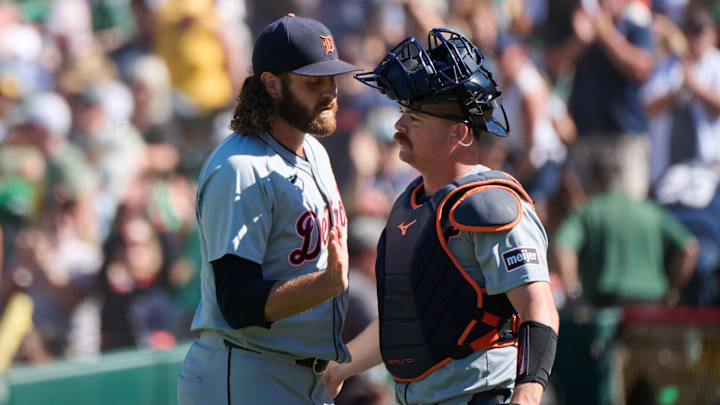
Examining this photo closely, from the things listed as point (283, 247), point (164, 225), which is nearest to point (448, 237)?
point (283, 247)

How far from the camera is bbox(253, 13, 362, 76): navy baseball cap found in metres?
3.04

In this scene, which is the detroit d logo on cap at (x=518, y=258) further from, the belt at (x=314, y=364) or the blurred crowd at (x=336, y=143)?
the blurred crowd at (x=336, y=143)

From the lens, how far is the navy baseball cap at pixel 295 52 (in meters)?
3.04

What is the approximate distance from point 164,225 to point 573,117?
11.5 feet

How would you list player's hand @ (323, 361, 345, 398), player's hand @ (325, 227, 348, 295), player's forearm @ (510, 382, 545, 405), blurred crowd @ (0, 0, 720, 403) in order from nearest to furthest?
player's forearm @ (510, 382, 545, 405), player's hand @ (325, 227, 348, 295), player's hand @ (323, 361, 345, 398), blurred crowd @ (0, 0, 720, 403)

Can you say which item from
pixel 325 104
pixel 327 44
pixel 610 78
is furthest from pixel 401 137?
pixel 610 78

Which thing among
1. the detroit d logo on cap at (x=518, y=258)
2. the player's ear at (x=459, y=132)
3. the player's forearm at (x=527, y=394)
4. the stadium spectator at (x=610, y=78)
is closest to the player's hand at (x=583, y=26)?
the stadium spectator at (x=610, y=78)

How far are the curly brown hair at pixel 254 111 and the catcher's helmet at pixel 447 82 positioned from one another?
0.37m

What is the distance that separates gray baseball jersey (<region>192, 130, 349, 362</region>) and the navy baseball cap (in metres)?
0.24

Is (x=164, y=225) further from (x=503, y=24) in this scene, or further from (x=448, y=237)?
(x=448, y=237)

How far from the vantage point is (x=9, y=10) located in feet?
21.1

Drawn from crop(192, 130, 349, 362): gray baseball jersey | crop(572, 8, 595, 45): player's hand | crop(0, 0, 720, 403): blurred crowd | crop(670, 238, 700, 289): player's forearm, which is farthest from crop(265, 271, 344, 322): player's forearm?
crop(572, 8, 595, 45): player's hand

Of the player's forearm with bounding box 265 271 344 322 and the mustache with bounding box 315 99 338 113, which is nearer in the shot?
the player's forearm with bounding box 265 271 344 322

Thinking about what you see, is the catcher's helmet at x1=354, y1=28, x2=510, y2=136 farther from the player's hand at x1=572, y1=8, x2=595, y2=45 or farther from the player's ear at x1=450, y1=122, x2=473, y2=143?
the player's hand at x1=572, y1=8, x2=595, y2=45
